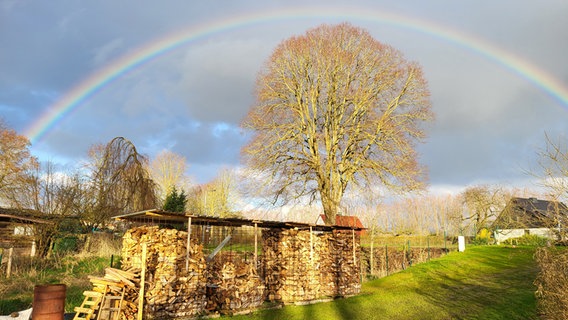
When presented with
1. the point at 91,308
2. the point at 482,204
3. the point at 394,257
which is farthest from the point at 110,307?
the point at 482,204

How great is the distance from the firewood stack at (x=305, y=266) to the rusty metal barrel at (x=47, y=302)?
23.3ft

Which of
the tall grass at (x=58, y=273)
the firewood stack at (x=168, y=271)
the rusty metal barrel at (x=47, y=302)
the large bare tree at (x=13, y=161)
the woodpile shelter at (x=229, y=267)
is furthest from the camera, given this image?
the large bare tree at (x=13, y=161)

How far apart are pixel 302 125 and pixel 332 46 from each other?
15.3 ft

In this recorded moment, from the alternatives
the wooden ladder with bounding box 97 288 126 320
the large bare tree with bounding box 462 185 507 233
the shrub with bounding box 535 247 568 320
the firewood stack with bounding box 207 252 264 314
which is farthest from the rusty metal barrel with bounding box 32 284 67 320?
the large bare tree with bounding box 462 185 507 233

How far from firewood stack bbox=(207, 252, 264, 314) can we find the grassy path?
61 centimetres

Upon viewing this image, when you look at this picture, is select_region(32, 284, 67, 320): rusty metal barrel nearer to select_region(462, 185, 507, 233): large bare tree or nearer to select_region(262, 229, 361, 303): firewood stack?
select_region(262, 229, 361, 303): firewood stack

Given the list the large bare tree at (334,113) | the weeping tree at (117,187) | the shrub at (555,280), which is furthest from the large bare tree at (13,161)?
the shrub at (555,280)

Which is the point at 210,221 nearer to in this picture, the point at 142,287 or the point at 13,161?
the point at 142,287

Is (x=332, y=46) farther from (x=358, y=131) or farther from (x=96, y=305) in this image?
(x=96, y=305)

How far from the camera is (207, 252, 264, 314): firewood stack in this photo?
11625 millimetres

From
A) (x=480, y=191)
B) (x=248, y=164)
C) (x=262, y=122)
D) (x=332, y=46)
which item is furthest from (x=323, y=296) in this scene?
(x=480, y=191)

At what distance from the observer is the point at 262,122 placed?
2259 centimetres

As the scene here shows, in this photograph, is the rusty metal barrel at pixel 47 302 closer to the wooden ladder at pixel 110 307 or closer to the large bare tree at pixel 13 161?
the wooden ladder at pixel 110 307

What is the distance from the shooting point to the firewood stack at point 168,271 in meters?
10.2
